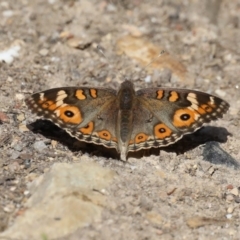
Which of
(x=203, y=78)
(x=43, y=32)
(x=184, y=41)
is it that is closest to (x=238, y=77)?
(x=203, y=78)

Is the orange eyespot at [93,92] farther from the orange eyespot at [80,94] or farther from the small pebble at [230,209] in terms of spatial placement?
the small pebble at [230,209]

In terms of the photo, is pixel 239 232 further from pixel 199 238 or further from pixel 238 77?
pixel 238 77

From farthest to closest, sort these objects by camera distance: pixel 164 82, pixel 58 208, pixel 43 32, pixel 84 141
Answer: pixel 43 32, pixel 164 82, pixel 84 141, pixel 58 208

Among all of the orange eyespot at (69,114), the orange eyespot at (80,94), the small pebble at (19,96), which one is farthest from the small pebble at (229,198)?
the small pebble at (19,96)

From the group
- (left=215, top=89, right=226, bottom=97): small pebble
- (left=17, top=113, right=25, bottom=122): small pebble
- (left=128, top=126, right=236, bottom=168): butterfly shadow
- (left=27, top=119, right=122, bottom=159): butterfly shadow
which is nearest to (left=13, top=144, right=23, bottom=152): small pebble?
(left=27, top=119, right=122, bottom=159): butterfly shadow

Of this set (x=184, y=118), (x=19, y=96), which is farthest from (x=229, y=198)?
(x=19, y=96)
